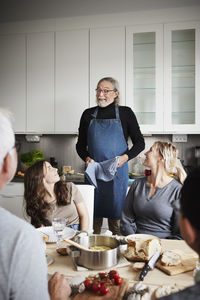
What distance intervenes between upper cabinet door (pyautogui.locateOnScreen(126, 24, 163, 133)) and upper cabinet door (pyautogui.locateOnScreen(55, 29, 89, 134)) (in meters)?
0.49

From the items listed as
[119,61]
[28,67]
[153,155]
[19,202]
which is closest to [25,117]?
[28,67]

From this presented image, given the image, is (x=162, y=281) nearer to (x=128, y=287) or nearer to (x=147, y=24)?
(x=128, y=287)

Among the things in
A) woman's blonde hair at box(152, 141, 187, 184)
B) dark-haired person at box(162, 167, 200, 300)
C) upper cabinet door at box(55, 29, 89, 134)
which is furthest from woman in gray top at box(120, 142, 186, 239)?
upper cabinet door at box(55, 29, 89, 134)

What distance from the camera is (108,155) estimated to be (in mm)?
2672

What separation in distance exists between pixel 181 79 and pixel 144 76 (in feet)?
1.29

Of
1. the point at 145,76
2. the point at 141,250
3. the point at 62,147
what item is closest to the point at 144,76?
the point at 145,76

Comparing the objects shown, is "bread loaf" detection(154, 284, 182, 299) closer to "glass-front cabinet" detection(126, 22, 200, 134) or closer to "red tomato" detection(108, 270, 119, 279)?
"red tomato" detection(108, 270, 119, 279)

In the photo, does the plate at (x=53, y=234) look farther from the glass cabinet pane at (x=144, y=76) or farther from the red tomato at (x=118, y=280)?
the glass cabinet pane at (x=144, y=76)

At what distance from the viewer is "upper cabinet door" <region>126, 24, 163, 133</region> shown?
3113mm

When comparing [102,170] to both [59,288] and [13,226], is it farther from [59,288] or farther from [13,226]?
[13,226]

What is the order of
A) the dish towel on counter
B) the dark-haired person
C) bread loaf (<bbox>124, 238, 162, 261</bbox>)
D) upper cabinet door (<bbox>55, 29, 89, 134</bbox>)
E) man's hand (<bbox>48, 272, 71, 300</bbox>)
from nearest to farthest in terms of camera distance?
the dark-haired person → man's hand (<bbox>48, 272, 71, 300</bbox>) → bread loaf (<bbox>124, 238, 162, 261</bbox>) → the dish towel on counter → upper cabinet door (<bbox>55, 29, 89, 134</bbox>)

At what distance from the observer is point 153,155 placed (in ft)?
6.50

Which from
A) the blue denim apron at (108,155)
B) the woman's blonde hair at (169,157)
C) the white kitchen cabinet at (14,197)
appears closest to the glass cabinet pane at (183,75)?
the blue denim apron at (108,155)

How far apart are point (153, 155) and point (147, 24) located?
5.87 feet
